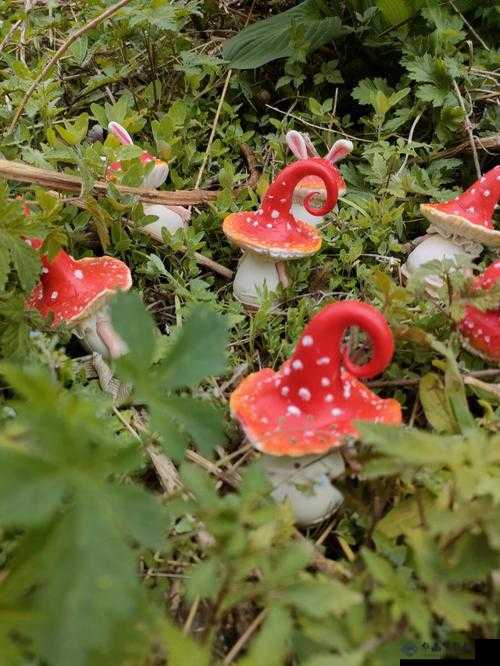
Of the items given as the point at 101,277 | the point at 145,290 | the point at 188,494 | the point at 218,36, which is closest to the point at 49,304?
the point at 101,277

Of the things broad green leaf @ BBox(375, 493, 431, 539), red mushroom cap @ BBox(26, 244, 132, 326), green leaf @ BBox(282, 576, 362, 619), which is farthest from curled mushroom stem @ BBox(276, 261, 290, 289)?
green leaf @ BBox(282, 576, 362, 619)

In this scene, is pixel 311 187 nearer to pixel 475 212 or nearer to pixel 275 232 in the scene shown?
pixel 275 232

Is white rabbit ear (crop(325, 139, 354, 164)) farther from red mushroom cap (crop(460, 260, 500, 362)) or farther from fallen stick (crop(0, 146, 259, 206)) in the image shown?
red mushroom cap (crop(460, 260, 500, 362))

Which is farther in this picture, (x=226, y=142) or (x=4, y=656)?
(x=226, y=142)

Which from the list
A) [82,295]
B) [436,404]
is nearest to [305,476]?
[436,404]

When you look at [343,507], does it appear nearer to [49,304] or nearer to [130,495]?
[130,495]

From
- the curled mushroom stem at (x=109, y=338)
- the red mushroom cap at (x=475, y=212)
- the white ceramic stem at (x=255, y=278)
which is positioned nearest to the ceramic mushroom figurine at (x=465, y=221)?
the red mushroom cap at (x=475, y=212)

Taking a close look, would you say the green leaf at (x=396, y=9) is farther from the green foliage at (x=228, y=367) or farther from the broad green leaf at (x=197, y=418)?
the broad green leaf at (x=197, y=418)
